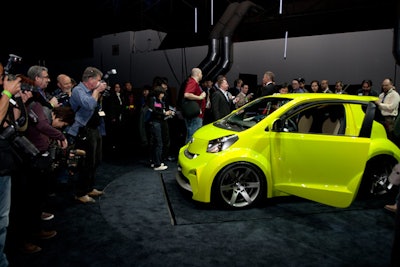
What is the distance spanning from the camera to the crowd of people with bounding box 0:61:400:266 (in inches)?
98.7

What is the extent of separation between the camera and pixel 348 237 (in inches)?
139

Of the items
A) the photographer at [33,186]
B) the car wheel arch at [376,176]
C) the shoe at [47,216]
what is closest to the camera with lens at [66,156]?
the photographer at [33,186]

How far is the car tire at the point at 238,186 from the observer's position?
4.10 meters

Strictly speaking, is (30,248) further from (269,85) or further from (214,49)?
(214,49)

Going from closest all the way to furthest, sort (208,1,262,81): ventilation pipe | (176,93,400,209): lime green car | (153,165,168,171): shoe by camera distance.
→ (176,93,400,209): lime green car → (153,165,168,171): shoe → (208,1,262,81): ventilation pipe

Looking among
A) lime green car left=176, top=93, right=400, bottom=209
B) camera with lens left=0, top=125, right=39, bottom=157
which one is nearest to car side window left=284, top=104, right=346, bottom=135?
lime green car left=176, top=93, right=400, bottom=209

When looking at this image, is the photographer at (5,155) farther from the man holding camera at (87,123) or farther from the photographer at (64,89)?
the photographer at (64,89)

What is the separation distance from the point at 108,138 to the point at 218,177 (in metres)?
5.32

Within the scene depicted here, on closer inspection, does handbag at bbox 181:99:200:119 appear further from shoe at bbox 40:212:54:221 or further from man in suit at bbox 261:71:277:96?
shoe at bbox 40:212:54:221

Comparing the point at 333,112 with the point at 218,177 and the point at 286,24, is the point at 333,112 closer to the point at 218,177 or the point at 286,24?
the point at 218,177

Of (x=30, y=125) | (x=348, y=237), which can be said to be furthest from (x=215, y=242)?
(x=30, y=125)

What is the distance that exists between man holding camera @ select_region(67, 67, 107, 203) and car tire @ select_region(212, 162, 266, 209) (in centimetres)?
176

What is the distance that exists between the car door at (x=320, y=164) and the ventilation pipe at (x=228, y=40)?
23.3 feet

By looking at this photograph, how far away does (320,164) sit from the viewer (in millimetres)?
4016
